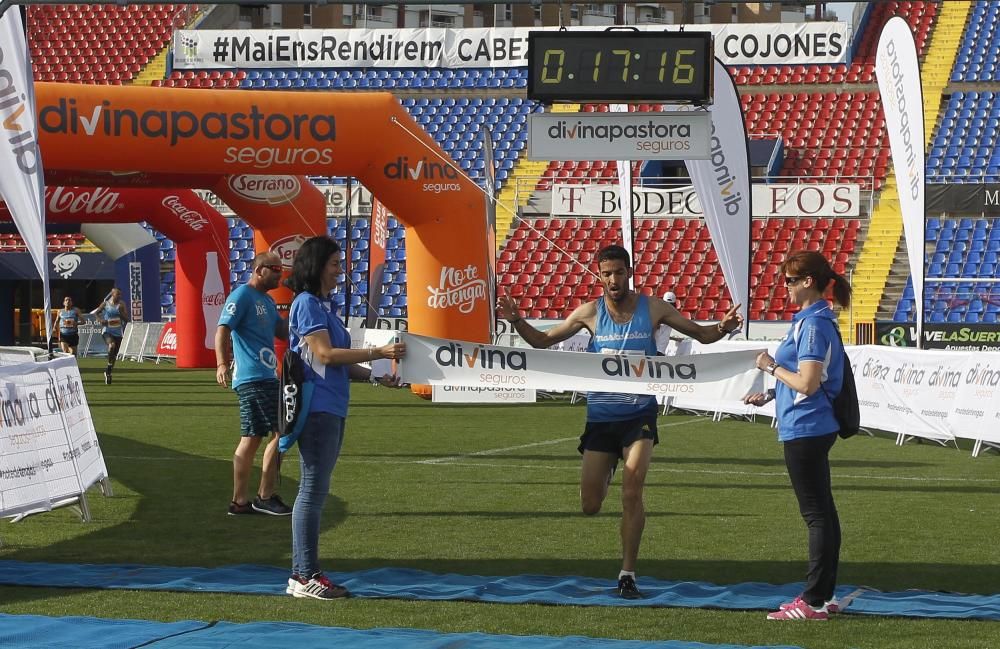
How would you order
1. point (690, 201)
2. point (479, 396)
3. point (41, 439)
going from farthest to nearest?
point (690, 201)
point (479, 396)
point (41, 439)

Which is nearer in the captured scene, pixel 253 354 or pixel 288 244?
pixel 253 354

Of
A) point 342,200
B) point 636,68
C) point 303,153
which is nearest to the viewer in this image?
point 636,68

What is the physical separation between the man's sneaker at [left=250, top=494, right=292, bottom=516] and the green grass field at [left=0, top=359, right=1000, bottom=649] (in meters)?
0.14

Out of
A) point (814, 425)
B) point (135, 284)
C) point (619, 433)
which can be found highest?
point (135, 284)

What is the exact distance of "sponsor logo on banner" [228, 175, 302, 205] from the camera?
23.6 m

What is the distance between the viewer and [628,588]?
7.07 meters

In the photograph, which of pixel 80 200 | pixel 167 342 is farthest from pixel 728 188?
pixel 167 342

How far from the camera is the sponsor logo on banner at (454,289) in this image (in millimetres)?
20078

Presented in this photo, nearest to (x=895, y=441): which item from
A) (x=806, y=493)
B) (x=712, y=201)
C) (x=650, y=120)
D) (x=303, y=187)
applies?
(x=712, y=201)

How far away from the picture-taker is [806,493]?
21.8 feet

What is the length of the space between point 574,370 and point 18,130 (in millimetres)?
4438

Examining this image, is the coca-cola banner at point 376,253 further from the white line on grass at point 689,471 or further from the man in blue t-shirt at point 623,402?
the man in blue t-shirt at point 623,402

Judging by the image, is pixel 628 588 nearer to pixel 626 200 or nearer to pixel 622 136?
pixel 622 136

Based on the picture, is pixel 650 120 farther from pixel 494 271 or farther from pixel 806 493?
pixel 494 271
